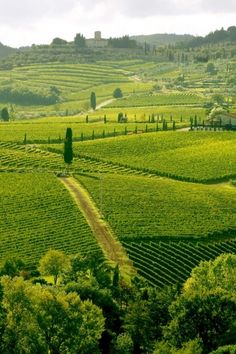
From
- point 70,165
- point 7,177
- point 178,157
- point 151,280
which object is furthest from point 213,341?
point 178,157

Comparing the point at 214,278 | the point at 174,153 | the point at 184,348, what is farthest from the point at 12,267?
the point at 174,153

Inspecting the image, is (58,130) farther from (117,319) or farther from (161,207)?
(117,319)

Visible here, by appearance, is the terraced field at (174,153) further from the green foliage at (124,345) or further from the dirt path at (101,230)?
the green foliage at (124,345)

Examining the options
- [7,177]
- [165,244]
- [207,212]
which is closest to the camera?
[165,244]

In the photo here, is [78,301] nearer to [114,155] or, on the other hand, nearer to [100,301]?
[100,301]

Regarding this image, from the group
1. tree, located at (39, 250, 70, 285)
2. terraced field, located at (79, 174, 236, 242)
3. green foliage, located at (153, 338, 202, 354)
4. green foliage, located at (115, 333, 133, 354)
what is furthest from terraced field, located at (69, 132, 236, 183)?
green foliage, located at (153, 338, 202, 354)

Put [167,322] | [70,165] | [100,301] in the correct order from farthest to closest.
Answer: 1. [70,165]
2. [100,301]
3. [167,322]

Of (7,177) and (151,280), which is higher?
(7,177)

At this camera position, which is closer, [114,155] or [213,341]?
[213,341]
